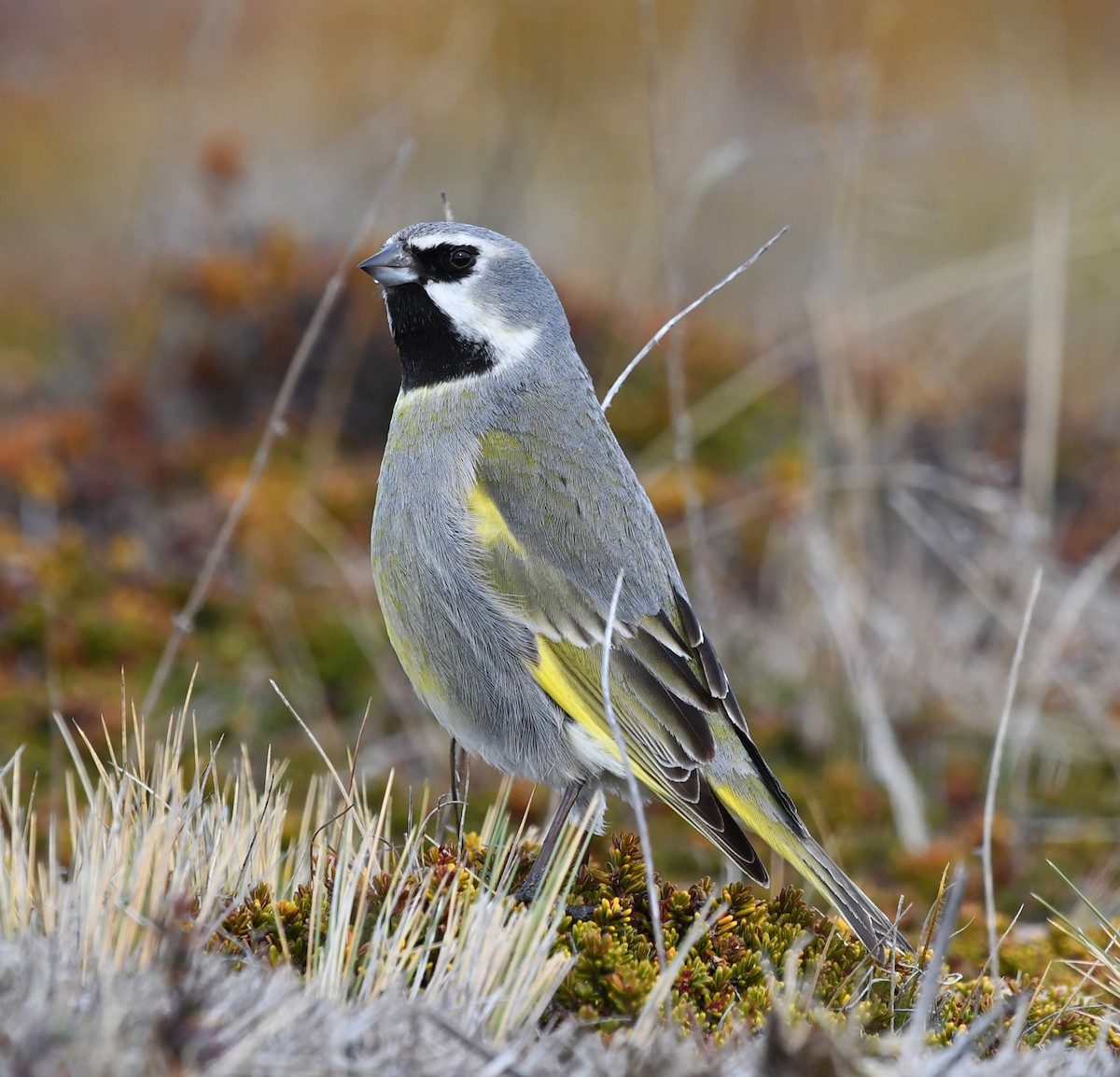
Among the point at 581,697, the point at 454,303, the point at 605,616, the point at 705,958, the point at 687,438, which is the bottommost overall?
the point at 705,958

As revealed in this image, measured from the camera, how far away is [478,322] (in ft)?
15.8

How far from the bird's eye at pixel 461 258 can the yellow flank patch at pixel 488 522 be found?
2.80 feet

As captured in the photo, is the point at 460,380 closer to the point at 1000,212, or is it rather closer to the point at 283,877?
the point at 283,877

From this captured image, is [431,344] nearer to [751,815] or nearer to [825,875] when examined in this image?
[751,815]

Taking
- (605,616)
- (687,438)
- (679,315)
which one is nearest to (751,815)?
(605,616)

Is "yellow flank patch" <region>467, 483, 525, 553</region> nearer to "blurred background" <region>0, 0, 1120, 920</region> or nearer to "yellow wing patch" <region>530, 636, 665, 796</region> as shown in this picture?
"yellow wing patch" <region>530, 636, 665, 796</region>

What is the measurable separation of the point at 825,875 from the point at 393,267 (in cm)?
242

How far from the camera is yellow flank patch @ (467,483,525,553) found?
4.37 meters

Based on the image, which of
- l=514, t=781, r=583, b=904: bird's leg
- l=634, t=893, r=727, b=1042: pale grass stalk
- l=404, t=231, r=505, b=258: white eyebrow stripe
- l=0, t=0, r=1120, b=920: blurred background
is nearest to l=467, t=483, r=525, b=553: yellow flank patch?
l=514, t=781, r=583, b=904: bird's leg

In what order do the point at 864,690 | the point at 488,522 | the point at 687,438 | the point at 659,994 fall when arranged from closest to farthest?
1. the point at 659,994
2. the point at 488,522
3. the point at 687,438
4. the point at 864,690

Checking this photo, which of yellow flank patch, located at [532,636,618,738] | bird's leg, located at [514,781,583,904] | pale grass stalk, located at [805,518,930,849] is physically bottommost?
pale grass stalk, located at [805,518,930,849]

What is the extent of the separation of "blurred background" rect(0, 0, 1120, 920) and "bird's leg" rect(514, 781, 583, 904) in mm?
1292

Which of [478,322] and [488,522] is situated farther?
[478,322]

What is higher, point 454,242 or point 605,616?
Answer: point 454,242
